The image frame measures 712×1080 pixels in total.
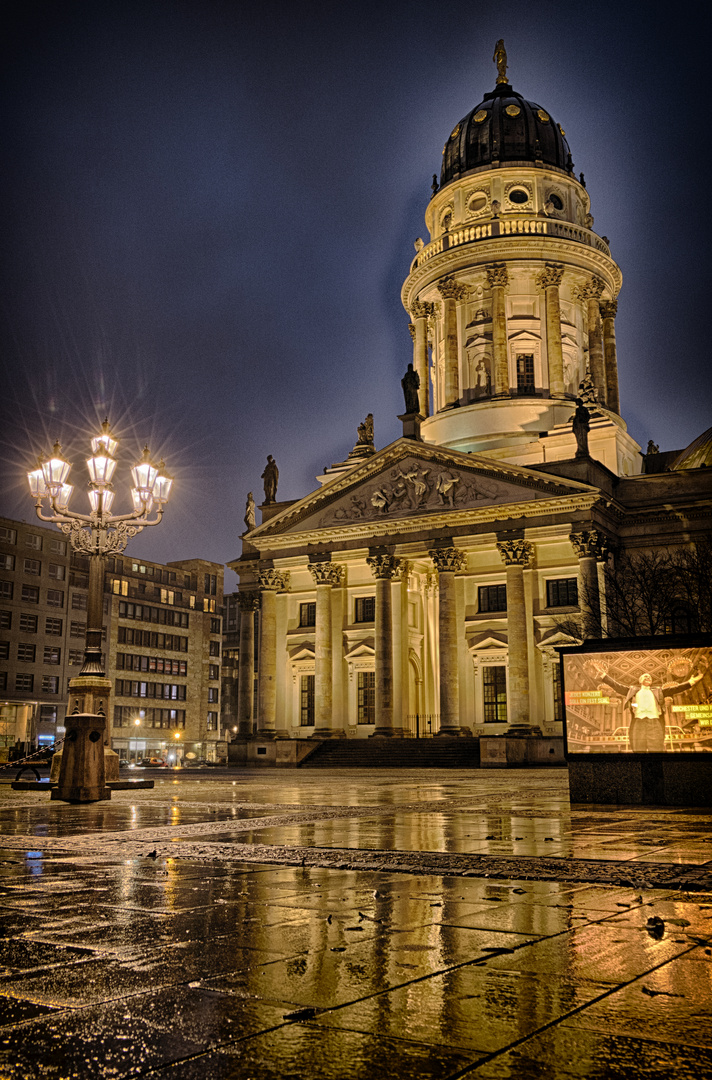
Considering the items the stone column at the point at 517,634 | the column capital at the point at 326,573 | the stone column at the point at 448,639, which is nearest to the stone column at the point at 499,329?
the stone column at the point at 448,639

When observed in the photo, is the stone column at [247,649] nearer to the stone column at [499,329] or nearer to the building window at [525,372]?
the stone column at [499,329]

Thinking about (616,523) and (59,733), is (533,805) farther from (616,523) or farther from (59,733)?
(59,733)

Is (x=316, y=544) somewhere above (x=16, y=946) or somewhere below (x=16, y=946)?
above

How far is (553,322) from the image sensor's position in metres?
66.2

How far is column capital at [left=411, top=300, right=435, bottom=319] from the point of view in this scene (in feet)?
240

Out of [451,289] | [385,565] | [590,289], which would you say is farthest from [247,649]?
[590,289]

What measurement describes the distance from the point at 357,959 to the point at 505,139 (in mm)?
76035

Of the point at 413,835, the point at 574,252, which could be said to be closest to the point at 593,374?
the point at 574,252

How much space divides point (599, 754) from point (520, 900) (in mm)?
10584

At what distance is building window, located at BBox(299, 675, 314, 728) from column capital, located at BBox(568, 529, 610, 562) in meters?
19.5

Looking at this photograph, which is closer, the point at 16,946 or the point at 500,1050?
the point at 500,1050

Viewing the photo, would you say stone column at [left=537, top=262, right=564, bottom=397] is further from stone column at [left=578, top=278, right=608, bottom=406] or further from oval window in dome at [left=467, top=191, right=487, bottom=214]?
oval window in dome at [left=467, top=191, right=487, bottom=214]

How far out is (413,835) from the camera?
39.7 ft

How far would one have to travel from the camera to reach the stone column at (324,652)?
2144 inches
